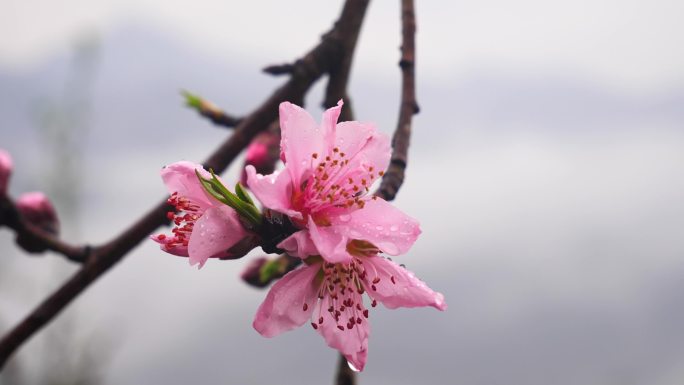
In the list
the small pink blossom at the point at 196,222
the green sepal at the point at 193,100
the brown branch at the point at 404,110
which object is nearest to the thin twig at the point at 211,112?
the green sepal at the point at 193,100

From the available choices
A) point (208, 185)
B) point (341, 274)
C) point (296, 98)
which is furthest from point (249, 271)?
point (208, 185)

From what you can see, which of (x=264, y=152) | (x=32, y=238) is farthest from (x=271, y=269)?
(x=32, y=238)

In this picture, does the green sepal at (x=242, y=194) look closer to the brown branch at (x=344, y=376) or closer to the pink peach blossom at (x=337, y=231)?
the pink peach blossom at (x=337, y=231)

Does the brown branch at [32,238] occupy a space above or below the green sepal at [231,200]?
below

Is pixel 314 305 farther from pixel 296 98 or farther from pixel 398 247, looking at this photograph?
pixel 296 98

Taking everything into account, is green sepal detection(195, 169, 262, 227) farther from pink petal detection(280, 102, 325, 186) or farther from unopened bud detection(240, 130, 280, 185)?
unopened bud detection(240, 130, 280, 185)

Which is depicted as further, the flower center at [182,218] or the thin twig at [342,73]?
the thin twig at [342,73]
